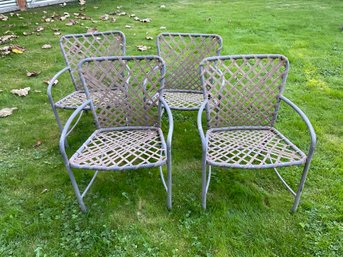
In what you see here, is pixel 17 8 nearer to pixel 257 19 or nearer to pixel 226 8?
pixel 226 8

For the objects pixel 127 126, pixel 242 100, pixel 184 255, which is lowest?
pixel 184 255

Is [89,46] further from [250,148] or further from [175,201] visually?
[250,148]

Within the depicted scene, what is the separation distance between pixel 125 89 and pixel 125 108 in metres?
0.15

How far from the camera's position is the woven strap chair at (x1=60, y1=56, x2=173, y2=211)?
210 cm

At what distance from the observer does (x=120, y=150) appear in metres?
2.08

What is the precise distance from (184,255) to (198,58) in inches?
69.6

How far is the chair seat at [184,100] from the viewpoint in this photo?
257 cm

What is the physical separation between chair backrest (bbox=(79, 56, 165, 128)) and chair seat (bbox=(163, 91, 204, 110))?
32 centimetres

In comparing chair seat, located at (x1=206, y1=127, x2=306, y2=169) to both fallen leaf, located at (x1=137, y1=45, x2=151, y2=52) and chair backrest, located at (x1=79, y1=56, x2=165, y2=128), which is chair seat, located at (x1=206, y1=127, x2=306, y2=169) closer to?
chair backrest, located at (x1=79, y1=56, x2=165, y2=128)

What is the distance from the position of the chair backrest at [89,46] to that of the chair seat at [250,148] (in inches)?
50.8

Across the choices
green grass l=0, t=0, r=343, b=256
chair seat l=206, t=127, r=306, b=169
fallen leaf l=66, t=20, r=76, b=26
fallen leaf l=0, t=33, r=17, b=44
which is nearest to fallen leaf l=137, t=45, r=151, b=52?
green grass l=0, t=0, r=343, b=256

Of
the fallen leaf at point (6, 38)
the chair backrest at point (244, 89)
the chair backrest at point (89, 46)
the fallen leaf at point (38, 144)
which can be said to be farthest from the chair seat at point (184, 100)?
the fallen leaf at point (6, 38)

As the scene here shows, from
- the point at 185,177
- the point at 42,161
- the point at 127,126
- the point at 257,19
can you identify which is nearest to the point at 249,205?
the point at 185,177

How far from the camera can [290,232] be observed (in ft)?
6.41
